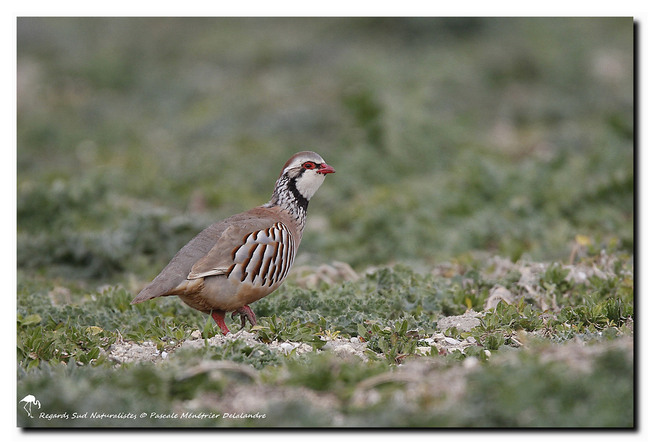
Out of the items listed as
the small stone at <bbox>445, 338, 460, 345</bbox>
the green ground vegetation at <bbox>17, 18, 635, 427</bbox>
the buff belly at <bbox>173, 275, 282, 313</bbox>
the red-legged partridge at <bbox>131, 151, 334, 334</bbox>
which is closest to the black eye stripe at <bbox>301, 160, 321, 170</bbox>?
the red-legged partridge at <bbox>131, 151, 334, 334</bbox>

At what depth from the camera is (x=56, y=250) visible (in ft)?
30.4

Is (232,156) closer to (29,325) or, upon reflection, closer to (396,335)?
(29,325)

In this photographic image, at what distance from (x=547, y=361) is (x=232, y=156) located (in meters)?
9.94

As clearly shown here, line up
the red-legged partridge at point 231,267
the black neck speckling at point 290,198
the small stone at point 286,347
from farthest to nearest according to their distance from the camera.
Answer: the black neck speckling at point 290,198 → the red-legged partridge at point 231,267 → the small stone at point 286,347

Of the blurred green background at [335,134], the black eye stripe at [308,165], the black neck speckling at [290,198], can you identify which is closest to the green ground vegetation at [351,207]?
the blurred green background at [335,134]

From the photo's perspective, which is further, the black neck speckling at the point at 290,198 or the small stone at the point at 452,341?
the black neck speckling at the point at 290,198

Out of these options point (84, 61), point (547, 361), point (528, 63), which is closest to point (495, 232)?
point (547, 361)

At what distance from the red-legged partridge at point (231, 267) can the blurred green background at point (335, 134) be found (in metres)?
2.82

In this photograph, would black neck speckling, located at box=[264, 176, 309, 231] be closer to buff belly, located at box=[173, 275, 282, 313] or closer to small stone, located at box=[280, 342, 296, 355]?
buff belly, located at box=[173, 275, 282, 313]

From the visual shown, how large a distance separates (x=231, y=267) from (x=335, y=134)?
8.51 metres

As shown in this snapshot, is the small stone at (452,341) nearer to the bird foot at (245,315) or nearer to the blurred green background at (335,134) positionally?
the bird foot at (245,315)

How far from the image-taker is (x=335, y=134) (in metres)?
14.6

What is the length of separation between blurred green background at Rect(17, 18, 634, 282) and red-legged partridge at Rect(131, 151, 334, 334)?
282 centimetres

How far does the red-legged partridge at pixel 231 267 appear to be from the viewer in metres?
6.23
